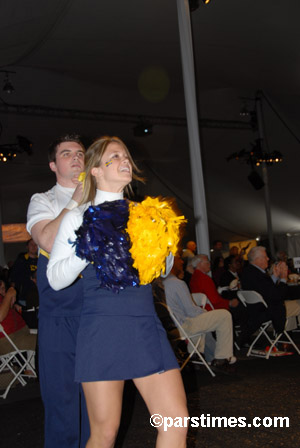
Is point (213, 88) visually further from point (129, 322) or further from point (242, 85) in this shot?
point (129, 322)

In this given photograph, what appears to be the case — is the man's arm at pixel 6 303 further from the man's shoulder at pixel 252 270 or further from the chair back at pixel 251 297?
the man's shoulder at pixel 252 270

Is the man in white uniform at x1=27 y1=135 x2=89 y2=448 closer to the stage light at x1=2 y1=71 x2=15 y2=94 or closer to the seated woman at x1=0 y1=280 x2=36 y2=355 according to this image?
the seated woman at x1=0 y1=280 x2=36 y2=355

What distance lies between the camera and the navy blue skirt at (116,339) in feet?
5.96

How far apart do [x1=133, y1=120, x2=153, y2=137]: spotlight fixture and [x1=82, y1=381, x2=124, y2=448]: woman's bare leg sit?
13.7 metres

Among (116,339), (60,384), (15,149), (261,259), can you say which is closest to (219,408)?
(60,384)

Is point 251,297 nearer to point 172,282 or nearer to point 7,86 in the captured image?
point 172,282

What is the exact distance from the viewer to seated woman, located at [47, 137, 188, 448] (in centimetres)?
182

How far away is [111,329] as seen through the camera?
183cm

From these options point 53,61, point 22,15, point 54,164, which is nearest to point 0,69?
point 53,61

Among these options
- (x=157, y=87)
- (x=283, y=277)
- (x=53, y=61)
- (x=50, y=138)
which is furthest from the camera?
(x=50, y=138)

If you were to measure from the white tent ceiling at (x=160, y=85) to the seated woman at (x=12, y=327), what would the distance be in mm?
1897

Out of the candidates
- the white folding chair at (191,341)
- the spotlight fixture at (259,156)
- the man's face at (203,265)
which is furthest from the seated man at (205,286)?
the spotlight fixture at (259,156)

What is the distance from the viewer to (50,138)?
15.3 metres

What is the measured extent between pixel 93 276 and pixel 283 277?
5.55 metres
